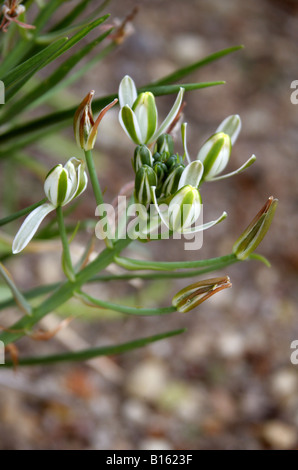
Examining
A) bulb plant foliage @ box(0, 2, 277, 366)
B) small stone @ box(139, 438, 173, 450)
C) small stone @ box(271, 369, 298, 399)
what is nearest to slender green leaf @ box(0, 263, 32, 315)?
bulb plant foliage @ box(0, 2, 277, 366)

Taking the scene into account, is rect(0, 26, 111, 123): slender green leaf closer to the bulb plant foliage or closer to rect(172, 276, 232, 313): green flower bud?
the bulb plant foliage

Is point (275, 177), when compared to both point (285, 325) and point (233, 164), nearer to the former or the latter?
point (233, 164)

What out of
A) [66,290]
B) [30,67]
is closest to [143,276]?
[66,290]

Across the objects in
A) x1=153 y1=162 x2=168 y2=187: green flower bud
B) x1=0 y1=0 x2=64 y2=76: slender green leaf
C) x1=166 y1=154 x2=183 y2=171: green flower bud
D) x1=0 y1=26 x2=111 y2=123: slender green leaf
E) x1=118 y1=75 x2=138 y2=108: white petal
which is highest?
x1=0 y1=0 x2=64 y2=76: slender green leaf

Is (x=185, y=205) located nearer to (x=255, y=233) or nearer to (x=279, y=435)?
(x=255, y=233)

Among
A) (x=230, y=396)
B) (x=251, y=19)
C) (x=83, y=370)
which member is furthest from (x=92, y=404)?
(x=251, y=19)
